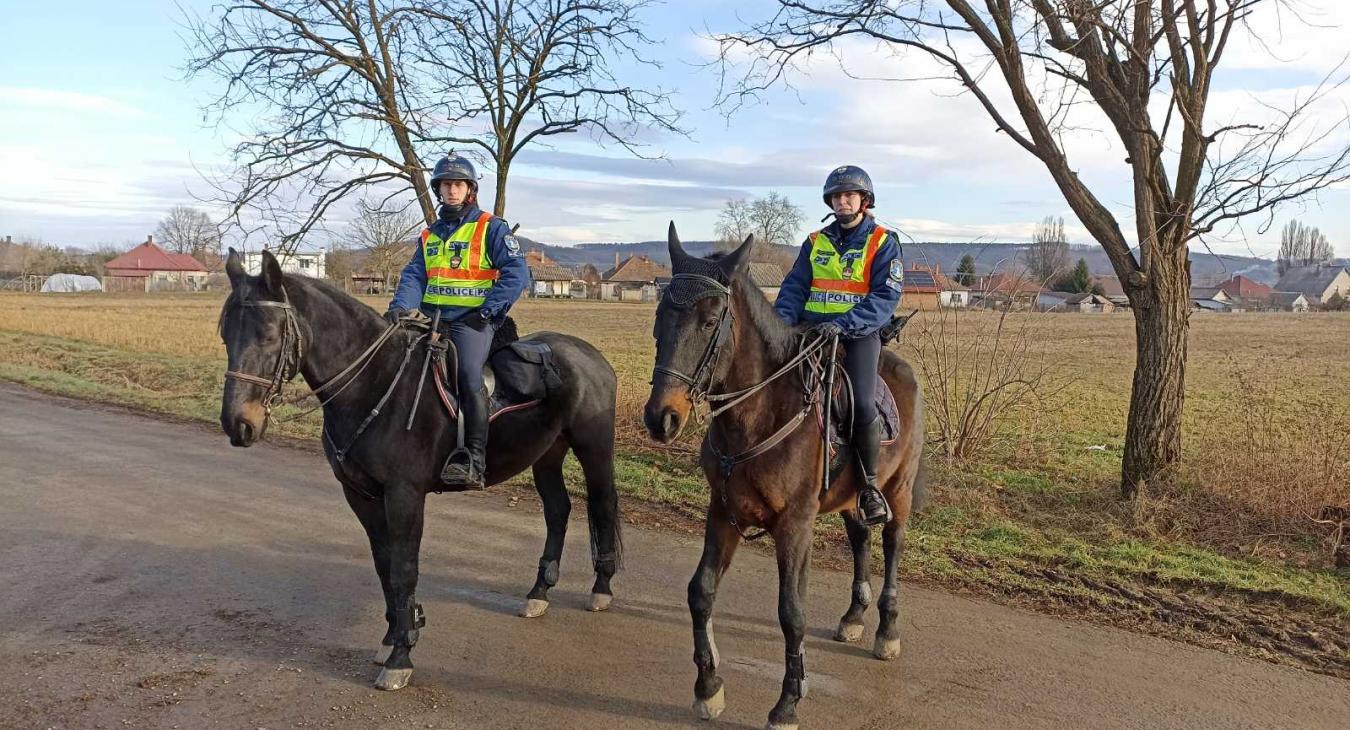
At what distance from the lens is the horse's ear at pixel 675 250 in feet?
13.9

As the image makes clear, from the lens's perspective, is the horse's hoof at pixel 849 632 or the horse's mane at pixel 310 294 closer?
the horse's mane at pixel 310 294

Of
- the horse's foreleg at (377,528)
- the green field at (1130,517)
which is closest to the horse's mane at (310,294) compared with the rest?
the horse's foreleg at (377,528)

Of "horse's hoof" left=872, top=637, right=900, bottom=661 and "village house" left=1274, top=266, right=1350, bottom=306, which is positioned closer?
"horse's hoof" left=872, top=637, right=900, bottom=661

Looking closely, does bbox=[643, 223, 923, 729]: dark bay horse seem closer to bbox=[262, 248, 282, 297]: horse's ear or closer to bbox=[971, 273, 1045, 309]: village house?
bbox=[262, 248, 282, 297]: horse's ear

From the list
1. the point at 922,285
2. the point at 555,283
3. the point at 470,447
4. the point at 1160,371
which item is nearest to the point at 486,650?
the point at 470,447

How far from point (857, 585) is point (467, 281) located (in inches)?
131

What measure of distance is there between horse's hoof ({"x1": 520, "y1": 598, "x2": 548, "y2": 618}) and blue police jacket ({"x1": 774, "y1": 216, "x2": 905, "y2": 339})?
2617 millimetres

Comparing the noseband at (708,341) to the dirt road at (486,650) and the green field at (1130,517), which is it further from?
the green field at (1130,517)

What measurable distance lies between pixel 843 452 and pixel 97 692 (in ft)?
14.0

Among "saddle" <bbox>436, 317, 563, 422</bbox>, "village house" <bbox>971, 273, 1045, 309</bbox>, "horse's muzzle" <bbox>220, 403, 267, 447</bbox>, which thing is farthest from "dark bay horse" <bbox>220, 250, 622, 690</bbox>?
"village house" <bbox>971, 273, 1045, 309</bbox>

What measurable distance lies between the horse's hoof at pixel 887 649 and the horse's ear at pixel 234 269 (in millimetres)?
4349

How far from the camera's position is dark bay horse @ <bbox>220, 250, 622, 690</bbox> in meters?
4.66

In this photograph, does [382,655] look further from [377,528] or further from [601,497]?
[601,497]

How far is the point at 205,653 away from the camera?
5141mm
